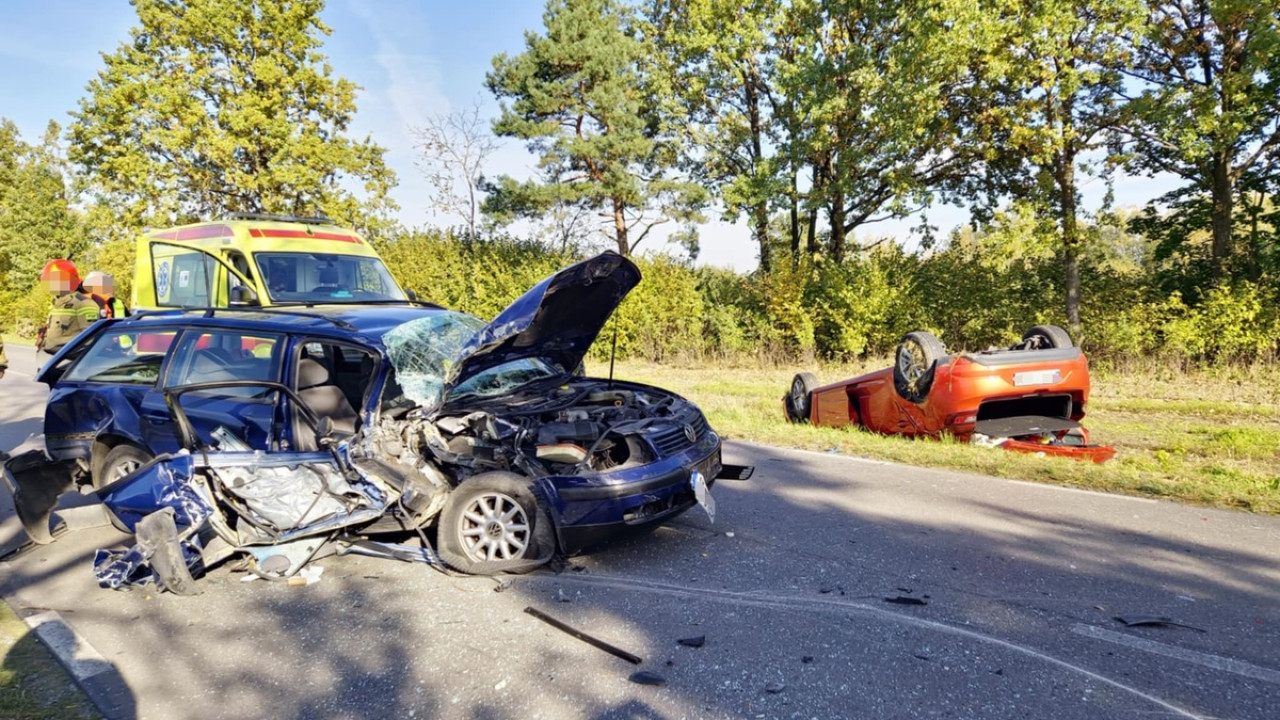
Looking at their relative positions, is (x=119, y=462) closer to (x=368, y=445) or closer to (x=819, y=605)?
(x=368, y=445)

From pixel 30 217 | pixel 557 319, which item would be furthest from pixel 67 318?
pixel 30 217

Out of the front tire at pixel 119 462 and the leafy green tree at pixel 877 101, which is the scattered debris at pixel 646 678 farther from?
the leafy green tree at pixel 877 101

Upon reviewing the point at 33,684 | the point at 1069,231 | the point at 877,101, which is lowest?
the point at 33,684

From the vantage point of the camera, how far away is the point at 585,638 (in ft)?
11.0

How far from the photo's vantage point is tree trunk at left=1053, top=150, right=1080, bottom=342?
539 inches

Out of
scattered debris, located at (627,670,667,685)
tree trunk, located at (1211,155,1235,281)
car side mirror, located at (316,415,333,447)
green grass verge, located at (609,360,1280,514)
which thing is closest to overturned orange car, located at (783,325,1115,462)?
green grass verge, located at (609,360,1280,514)

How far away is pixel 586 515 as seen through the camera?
3.96 metres

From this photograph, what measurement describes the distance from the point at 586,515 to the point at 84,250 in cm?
4701

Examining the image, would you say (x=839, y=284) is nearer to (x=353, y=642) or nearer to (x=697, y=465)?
(x=697, y=465)

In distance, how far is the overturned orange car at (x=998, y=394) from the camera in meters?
6.30

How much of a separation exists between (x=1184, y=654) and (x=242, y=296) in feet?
30.3

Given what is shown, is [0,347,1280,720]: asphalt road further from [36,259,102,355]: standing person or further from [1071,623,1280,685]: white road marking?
[36,259,102,355]: standing person

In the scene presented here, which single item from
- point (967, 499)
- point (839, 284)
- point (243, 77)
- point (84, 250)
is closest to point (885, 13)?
point (839, 284)

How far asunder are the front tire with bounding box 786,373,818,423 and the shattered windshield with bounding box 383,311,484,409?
5317mm
